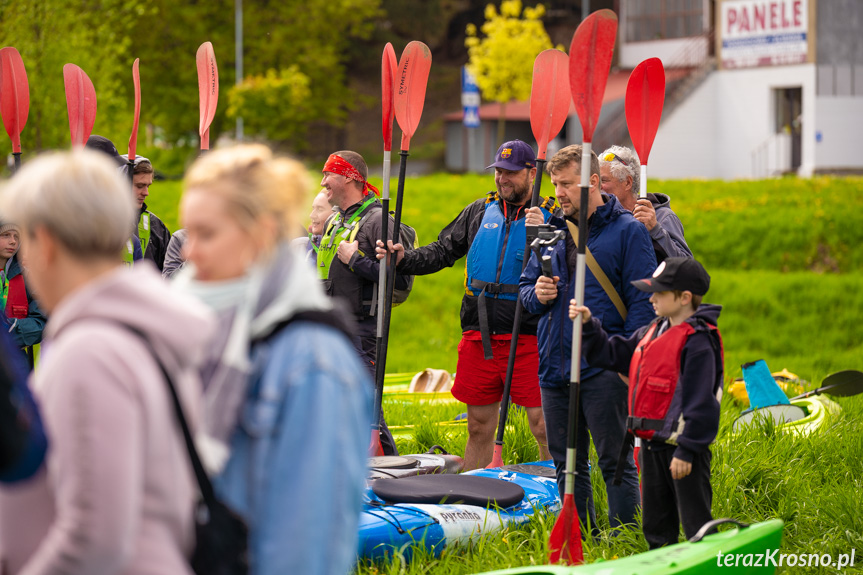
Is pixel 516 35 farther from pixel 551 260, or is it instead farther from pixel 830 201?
pixel 551 260

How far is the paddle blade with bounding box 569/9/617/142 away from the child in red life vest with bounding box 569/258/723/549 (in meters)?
0.88

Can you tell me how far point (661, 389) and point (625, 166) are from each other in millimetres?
1755

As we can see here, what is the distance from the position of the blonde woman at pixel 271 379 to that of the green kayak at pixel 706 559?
1491 millimetres

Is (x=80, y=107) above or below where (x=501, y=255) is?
above

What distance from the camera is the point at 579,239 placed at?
144 inches

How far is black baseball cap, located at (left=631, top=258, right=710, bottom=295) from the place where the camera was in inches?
136

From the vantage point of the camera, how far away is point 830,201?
50.1 feet

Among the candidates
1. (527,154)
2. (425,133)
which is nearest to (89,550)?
(527,154)

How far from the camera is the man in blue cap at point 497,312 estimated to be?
5.05m

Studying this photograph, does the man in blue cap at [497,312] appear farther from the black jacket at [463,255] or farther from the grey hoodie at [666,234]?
the grey hoodie at [666,234]

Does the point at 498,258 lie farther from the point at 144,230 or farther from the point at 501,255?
the point at 144,230

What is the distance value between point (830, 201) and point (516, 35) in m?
14.5

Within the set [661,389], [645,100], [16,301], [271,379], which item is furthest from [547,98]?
[271,379]

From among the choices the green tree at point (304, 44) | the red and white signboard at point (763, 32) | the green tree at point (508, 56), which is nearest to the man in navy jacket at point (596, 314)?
the green tree at point (508, 56)
